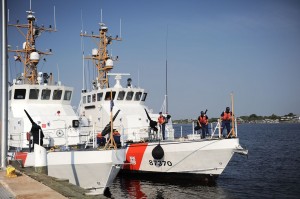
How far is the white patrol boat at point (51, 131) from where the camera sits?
13.5m

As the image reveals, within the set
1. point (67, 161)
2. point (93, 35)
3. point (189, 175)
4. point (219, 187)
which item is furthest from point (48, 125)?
point (93, 35)

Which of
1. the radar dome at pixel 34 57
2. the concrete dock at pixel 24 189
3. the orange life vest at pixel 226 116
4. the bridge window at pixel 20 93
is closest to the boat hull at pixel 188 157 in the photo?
the orange life vest at pixel 226 116

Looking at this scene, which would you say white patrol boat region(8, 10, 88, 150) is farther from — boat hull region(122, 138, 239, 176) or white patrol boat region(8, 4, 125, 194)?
boat hull region(122, 138, 239, 176)

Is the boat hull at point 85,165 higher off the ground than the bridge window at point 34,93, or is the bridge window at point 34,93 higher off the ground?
the bridge window at point 34,93

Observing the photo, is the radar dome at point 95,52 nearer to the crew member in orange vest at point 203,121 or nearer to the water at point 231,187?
the water at point 231,187

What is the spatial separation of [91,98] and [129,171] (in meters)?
6.88

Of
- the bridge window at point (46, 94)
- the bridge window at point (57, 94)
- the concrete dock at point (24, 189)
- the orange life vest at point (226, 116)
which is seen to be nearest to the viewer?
the concrete dock at point (24, 189)

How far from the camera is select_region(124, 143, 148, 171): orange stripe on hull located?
58.5 feet

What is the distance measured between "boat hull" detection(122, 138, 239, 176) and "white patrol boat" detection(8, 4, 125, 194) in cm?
325

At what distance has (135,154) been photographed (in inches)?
715

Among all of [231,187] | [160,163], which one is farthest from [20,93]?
[231,187]

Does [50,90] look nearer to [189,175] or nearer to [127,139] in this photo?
[127,139]

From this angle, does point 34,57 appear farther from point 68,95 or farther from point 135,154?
point 135,154

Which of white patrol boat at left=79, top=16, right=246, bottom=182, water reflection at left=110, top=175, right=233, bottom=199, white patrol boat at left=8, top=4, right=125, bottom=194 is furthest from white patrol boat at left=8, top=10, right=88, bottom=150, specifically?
water reflection at left=110, top=175, right=233, bottom=199
